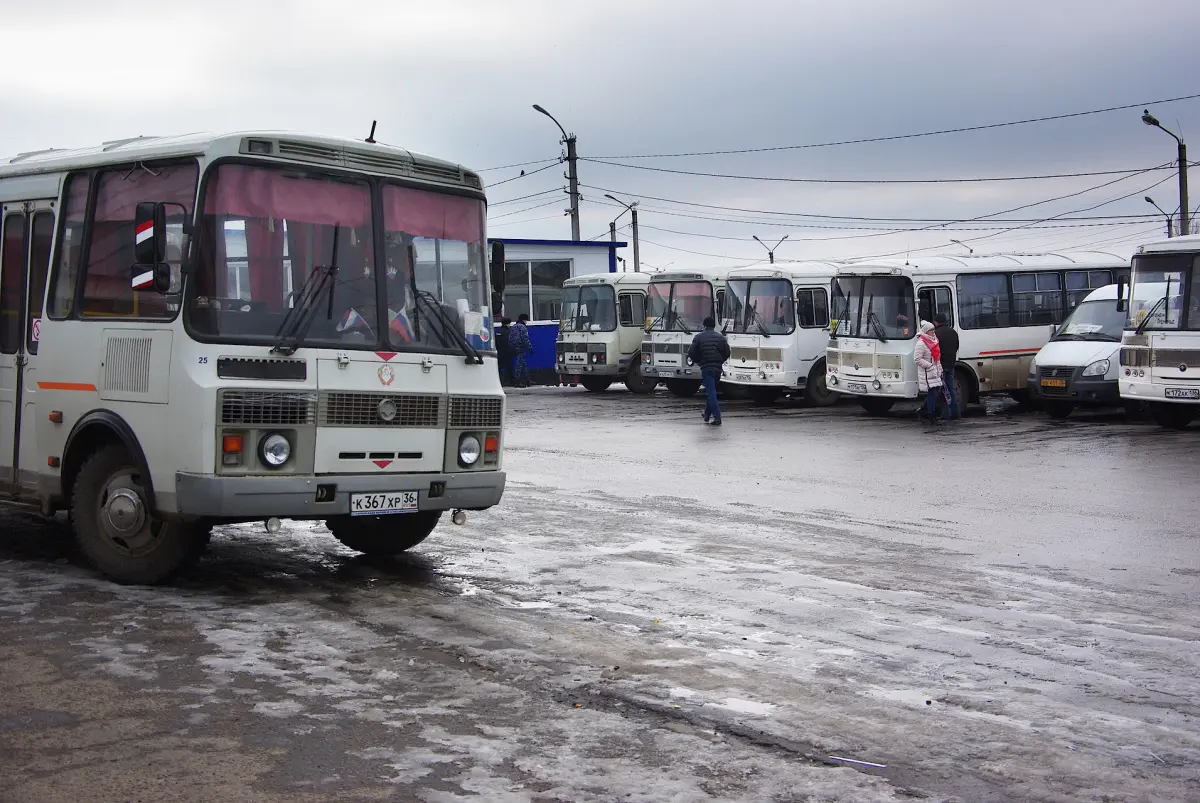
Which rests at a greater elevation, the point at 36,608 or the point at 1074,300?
the point at 1074,300

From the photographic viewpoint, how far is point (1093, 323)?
25.2m

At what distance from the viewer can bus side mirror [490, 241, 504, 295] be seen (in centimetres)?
1045

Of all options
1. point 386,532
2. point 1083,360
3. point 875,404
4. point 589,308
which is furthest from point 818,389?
point 386,532

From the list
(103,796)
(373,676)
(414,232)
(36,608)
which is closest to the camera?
(103,796)

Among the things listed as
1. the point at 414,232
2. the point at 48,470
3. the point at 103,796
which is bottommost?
the point at 103,796

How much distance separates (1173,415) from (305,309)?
1685cm

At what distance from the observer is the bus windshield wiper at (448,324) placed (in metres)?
9.65

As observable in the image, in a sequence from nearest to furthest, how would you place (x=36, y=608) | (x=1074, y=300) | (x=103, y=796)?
(x=103, y=796)
(x=36, y=608)
(x=1074, y=300)

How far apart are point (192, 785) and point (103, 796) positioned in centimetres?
31

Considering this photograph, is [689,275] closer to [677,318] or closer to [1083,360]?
[677,318]

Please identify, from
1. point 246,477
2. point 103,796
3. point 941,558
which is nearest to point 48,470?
point 246,477

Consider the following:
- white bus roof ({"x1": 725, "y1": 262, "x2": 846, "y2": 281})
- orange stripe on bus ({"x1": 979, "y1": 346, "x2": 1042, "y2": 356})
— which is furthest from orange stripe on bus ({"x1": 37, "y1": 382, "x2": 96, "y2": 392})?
white bus roof ({"x1": 725, "y1": 262, "x2": 846, "y2": 281})

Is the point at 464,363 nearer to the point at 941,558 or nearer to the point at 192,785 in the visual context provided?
the point at 941,558

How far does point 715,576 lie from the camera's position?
9742mm
